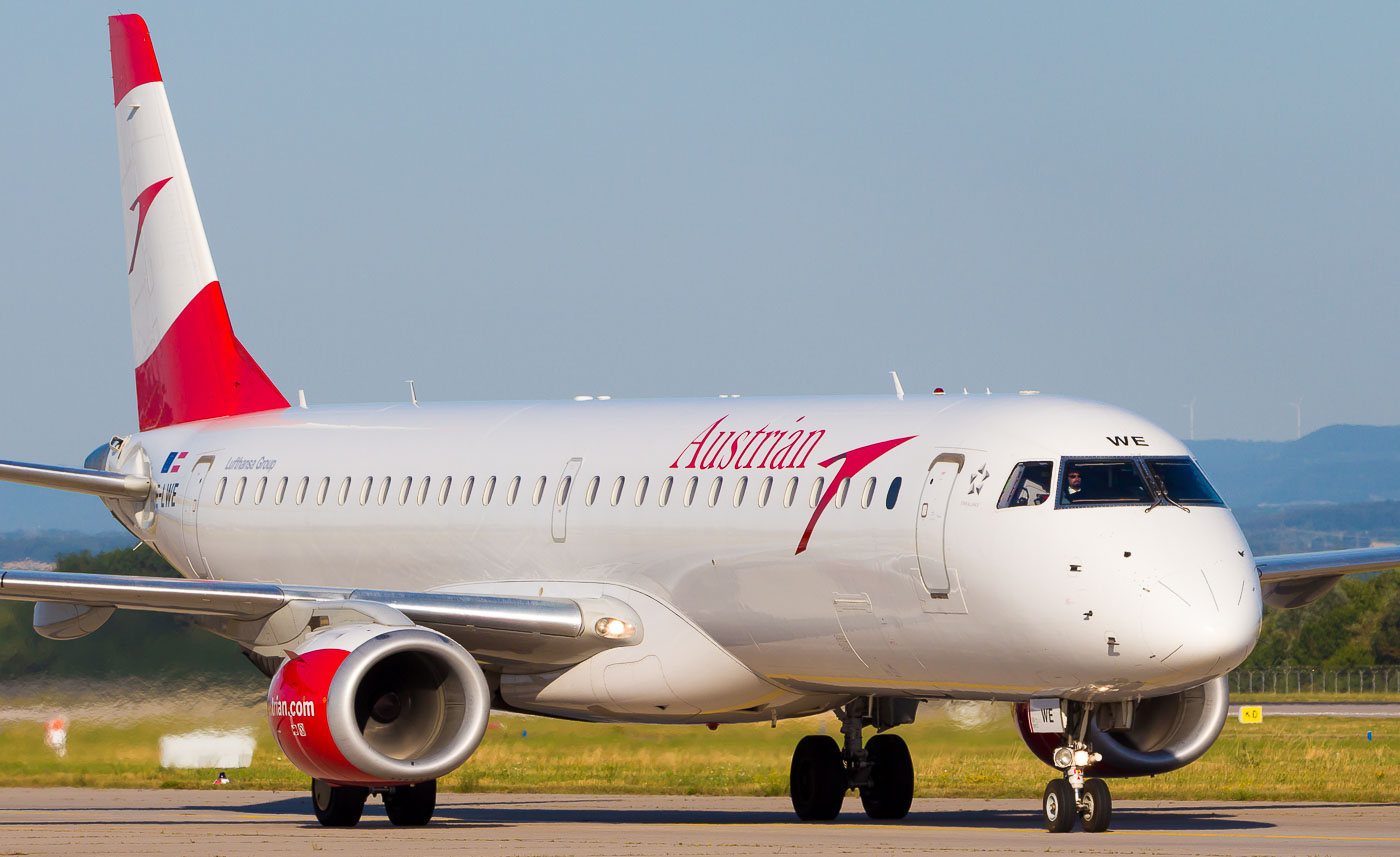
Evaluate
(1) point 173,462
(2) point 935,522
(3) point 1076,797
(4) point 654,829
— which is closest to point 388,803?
(4) point 654,829

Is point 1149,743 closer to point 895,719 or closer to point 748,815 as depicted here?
point 895,719

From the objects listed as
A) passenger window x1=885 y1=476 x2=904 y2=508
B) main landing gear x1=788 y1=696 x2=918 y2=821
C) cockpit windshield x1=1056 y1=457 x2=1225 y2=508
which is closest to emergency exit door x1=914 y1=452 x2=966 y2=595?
passenger window x1=885 y1=476 x2=904 y2=508

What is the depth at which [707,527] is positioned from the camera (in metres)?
22.8

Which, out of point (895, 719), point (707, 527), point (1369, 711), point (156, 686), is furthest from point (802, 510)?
point (1369, 711)

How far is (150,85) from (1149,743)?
17431mm

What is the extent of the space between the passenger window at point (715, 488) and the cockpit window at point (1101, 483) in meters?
4.16

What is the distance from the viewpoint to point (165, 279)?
3203 cm

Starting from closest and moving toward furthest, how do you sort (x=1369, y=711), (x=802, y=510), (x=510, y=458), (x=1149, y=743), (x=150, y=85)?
(x=802, y=510), (x=1149, y=743), (x=510, y=458), (x=150, y=85), (x=1369, y=711)

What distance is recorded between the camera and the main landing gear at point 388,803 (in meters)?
23.7

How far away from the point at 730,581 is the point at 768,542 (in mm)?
645

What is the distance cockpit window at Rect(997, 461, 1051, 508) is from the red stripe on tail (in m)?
13.7

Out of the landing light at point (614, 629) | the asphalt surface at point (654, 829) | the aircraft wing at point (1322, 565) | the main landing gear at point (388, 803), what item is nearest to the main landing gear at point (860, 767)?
the asphalt surface at point (654, 829)

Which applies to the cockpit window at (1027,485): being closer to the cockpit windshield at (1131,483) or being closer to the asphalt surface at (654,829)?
the cockpit windshield at (1131,483)

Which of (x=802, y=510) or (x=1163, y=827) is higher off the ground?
(x=802, y=510)
